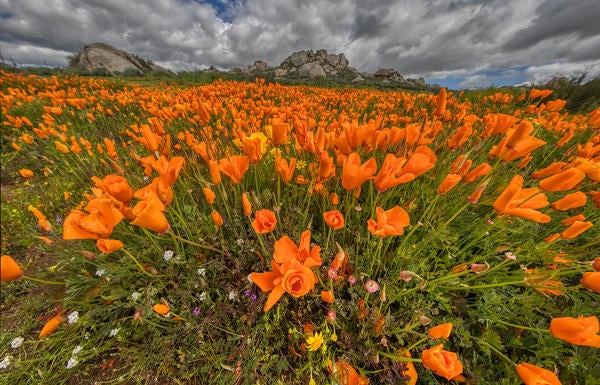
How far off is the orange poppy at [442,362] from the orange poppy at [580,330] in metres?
0.36

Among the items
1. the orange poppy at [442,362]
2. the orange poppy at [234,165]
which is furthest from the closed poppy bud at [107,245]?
the orange poppy at [442,362]

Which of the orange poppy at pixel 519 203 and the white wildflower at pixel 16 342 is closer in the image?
the orange poppy at pixel 519 203

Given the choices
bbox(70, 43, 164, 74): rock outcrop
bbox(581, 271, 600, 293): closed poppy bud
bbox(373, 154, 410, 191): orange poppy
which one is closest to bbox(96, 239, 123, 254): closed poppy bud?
bbox(373, 154, 410, 191): orange poppy

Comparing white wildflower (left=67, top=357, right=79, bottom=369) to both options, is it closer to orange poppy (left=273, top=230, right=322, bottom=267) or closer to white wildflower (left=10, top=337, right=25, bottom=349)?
white wildflower (left=10, top=337, right=25, bottom=349)

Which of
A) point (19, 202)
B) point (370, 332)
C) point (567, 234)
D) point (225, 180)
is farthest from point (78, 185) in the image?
point (567, 234)

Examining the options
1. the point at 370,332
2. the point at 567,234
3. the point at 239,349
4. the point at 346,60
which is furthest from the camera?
the point at 346,60

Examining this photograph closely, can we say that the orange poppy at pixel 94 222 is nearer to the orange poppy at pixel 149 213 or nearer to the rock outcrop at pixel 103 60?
the orange poppy at pixel 149 213

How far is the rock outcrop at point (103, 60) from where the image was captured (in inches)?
714

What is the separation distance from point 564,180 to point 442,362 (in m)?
1.07

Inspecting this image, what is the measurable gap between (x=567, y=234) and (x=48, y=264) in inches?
147

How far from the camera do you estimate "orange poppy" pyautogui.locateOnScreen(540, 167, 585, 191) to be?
3.45ft

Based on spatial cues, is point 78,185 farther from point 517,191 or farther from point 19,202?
point 517,191

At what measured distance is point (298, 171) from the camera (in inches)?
77.2

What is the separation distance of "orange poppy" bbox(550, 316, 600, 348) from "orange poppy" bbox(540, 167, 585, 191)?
0.64 metres
